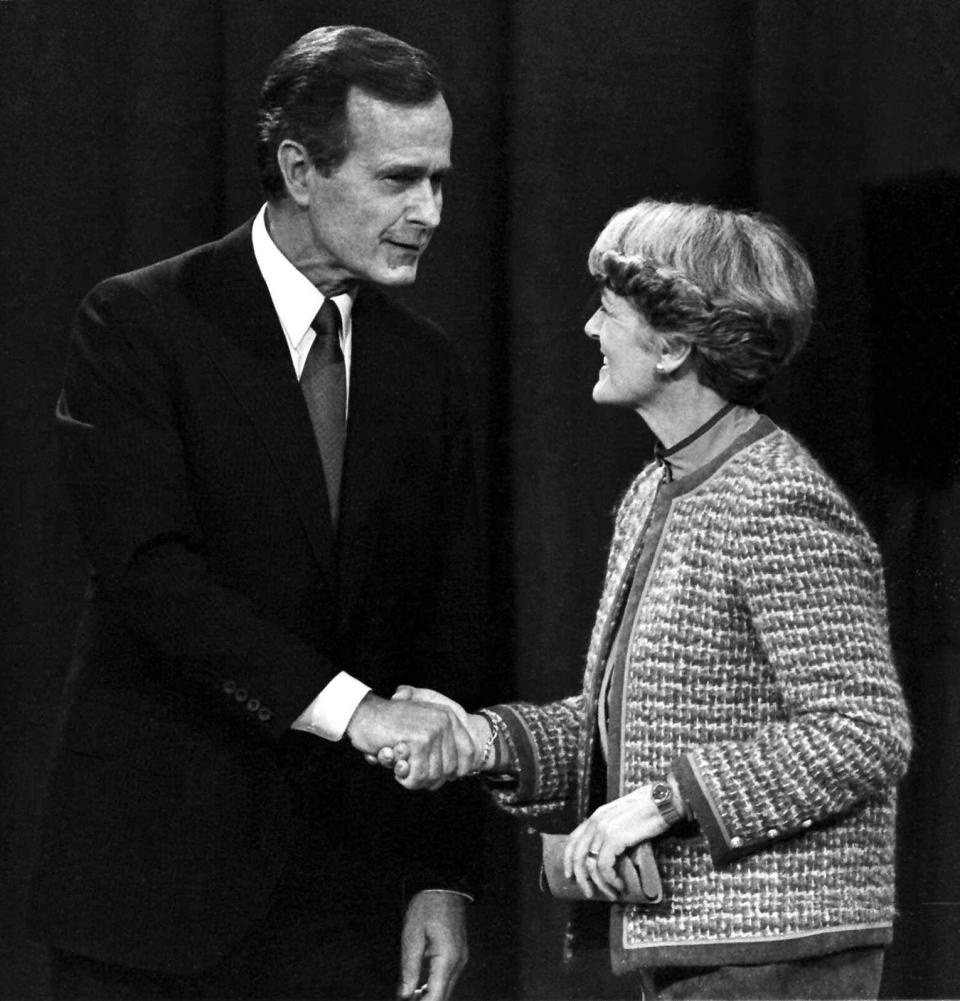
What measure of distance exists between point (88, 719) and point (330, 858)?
36cm

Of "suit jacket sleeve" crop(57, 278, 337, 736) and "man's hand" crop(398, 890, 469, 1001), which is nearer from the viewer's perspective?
"suit jacket sleeve" crop(57, 278, 337, 736)

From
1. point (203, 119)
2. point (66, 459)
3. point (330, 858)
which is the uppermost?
point (203, 119)

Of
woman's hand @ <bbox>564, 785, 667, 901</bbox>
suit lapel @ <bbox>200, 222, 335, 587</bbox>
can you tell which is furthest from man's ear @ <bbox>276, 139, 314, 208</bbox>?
woman's hand @ <bbox>564, 785, 667, 901</bbox>

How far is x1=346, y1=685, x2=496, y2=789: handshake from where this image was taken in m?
1.99

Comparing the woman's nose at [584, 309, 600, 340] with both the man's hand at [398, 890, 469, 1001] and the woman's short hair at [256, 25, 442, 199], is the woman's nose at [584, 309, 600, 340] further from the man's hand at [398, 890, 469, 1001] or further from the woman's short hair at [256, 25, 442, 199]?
the man's hand at [398, 890, 469, 1001]

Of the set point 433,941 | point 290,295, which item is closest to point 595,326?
point 290,295

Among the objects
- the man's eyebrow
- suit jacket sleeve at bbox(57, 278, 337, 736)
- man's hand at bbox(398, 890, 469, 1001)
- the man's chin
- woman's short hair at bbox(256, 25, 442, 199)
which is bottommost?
man's hand at bbox(398, 890, 469, 1001)

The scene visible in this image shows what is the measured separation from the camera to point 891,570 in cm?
239

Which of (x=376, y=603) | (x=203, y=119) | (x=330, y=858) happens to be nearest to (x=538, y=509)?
(x=376, y=603)

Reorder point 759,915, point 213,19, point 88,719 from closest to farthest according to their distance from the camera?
1. point 759,915
2. point 88,719
3. point 213,19

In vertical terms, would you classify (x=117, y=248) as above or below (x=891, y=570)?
above

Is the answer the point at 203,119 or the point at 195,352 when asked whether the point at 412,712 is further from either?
the point at 203,119

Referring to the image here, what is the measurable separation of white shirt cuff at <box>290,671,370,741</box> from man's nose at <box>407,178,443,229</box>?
0.58 metres

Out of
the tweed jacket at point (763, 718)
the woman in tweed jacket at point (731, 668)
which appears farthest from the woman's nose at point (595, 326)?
the tweed jacket at point (763, 718)
